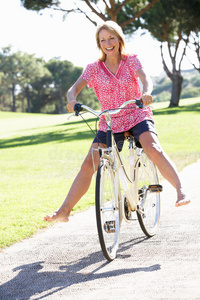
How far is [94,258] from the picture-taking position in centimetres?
407

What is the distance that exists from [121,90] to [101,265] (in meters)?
1.45

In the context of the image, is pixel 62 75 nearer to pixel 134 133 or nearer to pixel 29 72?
pixel 29 72

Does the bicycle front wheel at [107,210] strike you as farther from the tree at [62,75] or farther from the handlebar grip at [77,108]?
the tree at [62,75]

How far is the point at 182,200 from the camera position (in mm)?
3945

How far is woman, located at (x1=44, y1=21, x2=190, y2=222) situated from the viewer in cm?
413

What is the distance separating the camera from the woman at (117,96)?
4133mm

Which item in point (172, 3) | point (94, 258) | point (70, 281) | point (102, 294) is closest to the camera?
point (102, 294)

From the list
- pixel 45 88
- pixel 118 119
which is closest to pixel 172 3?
pixel 118 119

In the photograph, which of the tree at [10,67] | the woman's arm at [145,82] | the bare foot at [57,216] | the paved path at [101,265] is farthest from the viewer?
the tree at [10,67]

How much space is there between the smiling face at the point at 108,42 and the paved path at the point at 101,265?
172cm

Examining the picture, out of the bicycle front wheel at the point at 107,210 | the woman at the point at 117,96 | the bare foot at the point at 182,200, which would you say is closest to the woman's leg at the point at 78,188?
the woman at the point at 117,96

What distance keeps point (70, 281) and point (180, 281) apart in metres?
0.77

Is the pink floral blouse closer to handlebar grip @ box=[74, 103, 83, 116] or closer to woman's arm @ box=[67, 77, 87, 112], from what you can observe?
woman's arm @ box=[67, 77, 87, 112]

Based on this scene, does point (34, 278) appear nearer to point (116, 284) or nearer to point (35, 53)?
point (116, 284)
